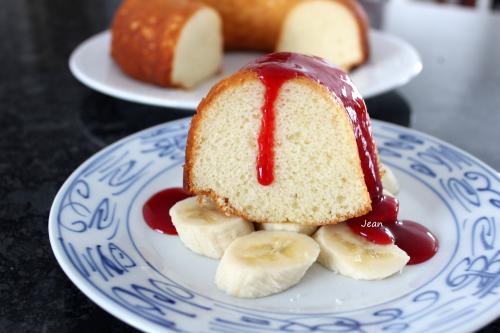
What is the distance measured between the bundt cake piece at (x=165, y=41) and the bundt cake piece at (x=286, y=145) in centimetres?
86

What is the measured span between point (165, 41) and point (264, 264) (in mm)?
1183

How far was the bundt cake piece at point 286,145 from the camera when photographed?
123 centimetres

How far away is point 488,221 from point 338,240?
0.30m

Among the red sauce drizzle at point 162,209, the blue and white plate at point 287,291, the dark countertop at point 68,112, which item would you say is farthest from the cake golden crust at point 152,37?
the red sauce drizzle at point 162,209

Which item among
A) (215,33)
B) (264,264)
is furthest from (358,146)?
(215,33)

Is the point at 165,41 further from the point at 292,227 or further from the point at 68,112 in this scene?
the point at 292,227

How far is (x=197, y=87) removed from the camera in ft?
7.13

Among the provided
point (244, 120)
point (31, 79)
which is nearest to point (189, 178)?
point (244, 120)

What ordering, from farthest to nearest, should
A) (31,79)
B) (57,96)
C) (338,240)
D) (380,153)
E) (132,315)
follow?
1. (31,79)
2. (57,96)
3. (380,153)
4. (338,240)
5. (132,315)

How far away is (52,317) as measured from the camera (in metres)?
1.10

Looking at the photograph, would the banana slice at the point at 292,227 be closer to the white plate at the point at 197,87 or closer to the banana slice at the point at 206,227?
the banana slice at the point at 206,227

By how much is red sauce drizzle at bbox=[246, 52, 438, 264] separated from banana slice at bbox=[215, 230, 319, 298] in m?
0.13

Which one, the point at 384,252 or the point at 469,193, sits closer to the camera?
the point at 384,252

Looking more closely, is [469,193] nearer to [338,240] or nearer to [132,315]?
[338,240]
